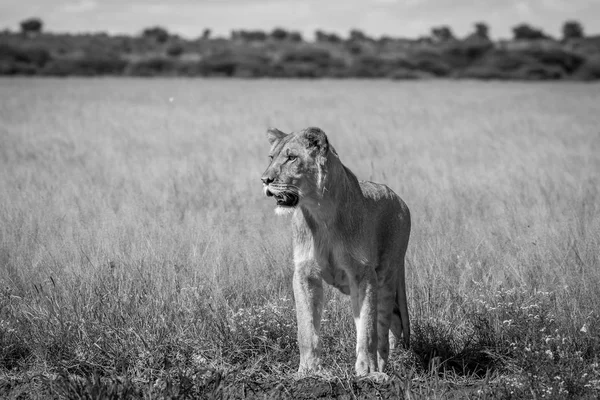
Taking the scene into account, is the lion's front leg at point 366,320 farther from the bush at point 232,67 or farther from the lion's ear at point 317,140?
the bush at point 232,67

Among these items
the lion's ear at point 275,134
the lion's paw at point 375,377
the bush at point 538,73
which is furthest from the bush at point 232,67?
the lion's paw at point 375,377

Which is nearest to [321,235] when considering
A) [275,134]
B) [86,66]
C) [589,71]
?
[275,134]

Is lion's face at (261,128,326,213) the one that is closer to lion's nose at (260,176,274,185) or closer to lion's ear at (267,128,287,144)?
lion's nose at (260,176,274,185)

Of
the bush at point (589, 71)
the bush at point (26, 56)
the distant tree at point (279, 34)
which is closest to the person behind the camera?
the bush at point (589, 71)

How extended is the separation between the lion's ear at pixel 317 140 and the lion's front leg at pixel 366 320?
86 cm

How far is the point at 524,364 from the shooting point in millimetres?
5168

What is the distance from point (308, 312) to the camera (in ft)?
16.4

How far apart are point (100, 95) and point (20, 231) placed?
82.6 feet

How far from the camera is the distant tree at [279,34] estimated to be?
362ft

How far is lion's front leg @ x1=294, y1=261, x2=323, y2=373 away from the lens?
197 inches

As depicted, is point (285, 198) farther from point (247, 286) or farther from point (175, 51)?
point (175, 51)

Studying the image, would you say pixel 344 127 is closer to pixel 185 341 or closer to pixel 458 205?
pixel 458 205

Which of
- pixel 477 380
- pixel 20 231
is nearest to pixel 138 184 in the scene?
pixel 20 231

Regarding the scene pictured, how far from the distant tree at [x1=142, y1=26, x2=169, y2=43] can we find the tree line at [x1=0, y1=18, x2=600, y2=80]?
0.32 m
